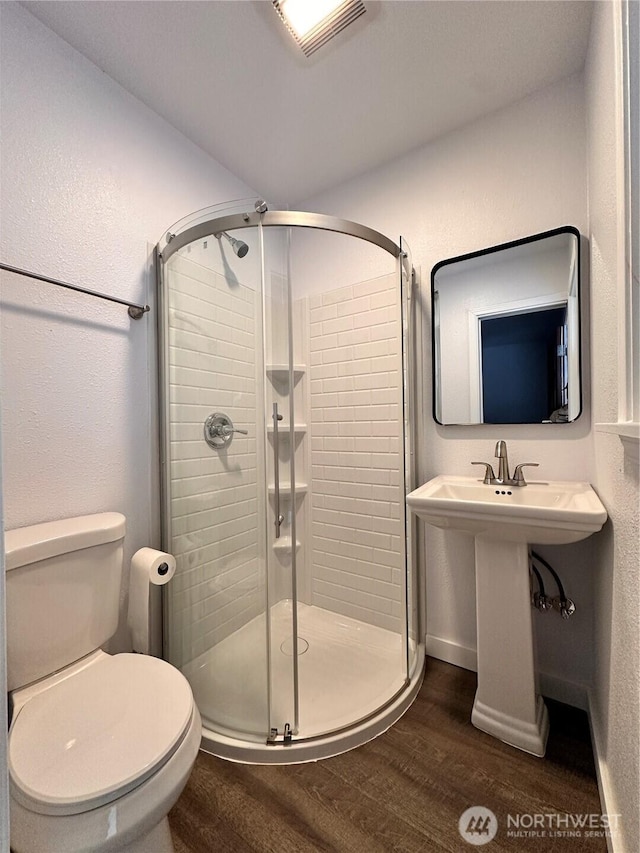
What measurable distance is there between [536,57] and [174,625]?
8.97ft

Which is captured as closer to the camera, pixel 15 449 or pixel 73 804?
pixel 73 804

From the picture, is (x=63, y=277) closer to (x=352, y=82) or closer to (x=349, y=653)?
(x=352, y=82)

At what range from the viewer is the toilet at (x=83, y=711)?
0.80 metres

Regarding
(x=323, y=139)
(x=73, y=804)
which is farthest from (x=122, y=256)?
(x=73, y=804)

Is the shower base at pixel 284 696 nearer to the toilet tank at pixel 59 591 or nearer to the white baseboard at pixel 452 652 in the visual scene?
the white baseboard at pixel 452 652

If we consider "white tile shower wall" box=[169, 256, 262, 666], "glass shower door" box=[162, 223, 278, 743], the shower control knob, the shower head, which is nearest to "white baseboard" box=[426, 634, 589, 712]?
"glass shower door" box=[162, 223, 278, 743]

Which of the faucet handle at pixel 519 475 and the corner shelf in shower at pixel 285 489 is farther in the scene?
the faucet handle at pixel 519 475

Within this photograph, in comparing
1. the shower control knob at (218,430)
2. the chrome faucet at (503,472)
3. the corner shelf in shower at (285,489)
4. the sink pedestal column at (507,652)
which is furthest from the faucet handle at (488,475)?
the shower control knob at (218,430)

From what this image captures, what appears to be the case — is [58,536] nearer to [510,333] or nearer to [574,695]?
[510,333]

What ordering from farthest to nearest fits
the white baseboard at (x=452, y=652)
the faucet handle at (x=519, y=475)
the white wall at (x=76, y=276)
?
the white baseboard at (x=452, y=652) < the faucet handle at (x=519, y=475) < the white wall at (x=76, y=276)

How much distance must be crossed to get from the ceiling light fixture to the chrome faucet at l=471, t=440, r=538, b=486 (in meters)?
1.68

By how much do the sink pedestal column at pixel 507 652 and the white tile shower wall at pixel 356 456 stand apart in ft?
1.56

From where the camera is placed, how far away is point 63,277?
139 cm

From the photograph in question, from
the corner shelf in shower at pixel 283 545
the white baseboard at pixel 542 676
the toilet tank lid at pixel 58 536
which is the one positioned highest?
the toilet tank lid at pixel 58 536
